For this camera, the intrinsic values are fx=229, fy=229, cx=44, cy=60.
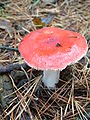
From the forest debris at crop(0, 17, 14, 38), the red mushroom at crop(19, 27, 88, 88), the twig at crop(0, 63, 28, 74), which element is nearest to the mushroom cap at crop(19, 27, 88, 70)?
the red mushroom at crop(19, 27, 88, 88)

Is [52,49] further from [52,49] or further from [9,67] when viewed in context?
[9,67]

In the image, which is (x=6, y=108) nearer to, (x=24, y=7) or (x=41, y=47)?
(x=41, y=47)

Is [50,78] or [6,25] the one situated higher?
[6,25]

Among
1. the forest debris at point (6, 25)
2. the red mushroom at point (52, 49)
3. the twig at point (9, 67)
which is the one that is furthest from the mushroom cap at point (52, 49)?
the forest debris at point (6, 25)

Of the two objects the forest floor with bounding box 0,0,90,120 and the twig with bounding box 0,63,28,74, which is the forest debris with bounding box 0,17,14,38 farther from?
the twig with bounding box 0,63,28,74

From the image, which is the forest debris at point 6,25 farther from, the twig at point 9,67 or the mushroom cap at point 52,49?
the mushroom cap at point 52,49

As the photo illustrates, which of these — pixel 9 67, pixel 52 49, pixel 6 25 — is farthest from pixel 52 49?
pixel 6 25
